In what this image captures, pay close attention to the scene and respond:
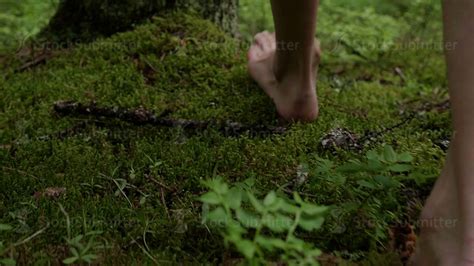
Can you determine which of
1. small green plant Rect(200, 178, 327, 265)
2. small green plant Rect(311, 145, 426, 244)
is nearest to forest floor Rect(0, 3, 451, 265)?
→ small green plant Rect(311, 145, 426, 244)

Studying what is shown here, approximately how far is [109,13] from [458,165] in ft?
7.93

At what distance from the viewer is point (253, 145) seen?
2490 millimetres

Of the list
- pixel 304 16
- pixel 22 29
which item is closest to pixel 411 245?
pixel 304 16

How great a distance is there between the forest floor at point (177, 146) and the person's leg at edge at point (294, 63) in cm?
8

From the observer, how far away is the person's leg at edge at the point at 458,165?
1.55 meters

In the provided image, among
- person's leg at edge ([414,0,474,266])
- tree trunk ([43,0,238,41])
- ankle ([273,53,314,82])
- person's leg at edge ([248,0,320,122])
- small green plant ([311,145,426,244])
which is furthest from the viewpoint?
tree trunk ([43,0,238,41])

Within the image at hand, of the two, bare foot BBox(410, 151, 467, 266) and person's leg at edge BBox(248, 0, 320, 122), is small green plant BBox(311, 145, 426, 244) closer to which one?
bare foot BBox(410, 151, 467, 266)

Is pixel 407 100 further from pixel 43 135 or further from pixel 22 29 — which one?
pixel 22 29

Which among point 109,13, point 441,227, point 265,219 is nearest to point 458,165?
point 441,227

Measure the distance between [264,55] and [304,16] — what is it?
0.53 meters

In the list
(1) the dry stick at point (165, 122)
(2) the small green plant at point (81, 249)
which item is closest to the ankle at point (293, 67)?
(1) the dry stick at point (165, 122)

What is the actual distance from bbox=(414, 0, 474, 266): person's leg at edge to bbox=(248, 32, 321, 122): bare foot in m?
1.18

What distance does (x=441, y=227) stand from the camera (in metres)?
1.65

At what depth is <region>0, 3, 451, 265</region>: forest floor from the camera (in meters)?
1.83
